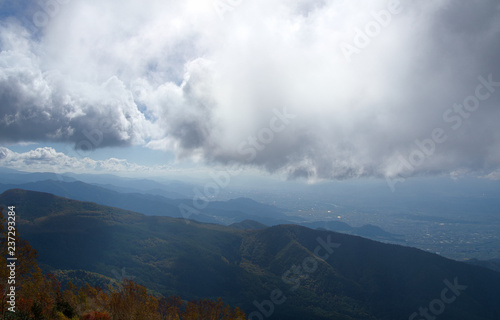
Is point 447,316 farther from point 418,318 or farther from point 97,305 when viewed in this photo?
Result: point 97,305

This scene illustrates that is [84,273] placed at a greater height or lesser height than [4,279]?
lesser

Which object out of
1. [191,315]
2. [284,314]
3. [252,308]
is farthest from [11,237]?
[252,308]

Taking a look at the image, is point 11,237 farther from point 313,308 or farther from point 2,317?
point 313,308

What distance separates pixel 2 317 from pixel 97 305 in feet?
65.0

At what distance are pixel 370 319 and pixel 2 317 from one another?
233541 mm

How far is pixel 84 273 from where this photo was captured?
190 meters

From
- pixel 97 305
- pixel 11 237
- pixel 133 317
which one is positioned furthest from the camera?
pixel 97 305

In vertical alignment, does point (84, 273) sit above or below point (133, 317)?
below

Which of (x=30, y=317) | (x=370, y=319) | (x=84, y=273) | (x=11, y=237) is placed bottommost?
(x=370, y=319)

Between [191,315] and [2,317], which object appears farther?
[191,315]

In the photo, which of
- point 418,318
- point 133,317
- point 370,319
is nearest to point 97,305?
point 133,317

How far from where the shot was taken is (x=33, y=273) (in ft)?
133

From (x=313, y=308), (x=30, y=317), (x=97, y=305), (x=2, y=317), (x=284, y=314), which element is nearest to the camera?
(x=2, y=317)

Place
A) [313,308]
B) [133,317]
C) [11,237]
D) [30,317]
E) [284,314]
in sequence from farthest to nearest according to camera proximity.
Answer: [313,308]
[284,314]
[133,317]
[11,237]
[30,317]
